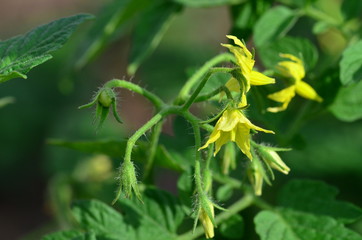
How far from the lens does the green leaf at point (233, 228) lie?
178 cm

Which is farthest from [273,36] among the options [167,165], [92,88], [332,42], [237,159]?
[92,88]

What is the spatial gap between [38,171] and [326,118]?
8.82 feet

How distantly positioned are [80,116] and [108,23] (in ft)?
6.45

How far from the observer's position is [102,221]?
1.70 meters

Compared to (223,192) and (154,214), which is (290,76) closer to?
(223,192)

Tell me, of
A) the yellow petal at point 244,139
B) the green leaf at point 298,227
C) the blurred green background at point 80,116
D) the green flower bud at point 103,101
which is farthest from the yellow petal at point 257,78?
the blurred green background at point 80,116

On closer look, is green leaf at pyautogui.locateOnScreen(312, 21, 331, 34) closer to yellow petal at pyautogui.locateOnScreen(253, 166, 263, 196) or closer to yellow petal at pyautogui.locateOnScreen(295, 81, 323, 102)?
yellow petal at pyautogui.locateOnScreen(295, 81, 323, 102)

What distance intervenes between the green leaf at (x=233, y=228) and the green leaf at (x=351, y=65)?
0.50 m

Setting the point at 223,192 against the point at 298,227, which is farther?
the point at 223,192

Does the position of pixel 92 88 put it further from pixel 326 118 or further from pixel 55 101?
pixel 326 118

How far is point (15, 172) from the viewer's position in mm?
5012

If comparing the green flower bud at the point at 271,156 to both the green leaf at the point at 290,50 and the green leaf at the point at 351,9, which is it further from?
the green leaf at the point at 351,9

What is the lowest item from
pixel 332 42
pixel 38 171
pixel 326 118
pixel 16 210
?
pixel 16 210

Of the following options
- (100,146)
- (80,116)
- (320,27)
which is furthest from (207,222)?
(80,116)
